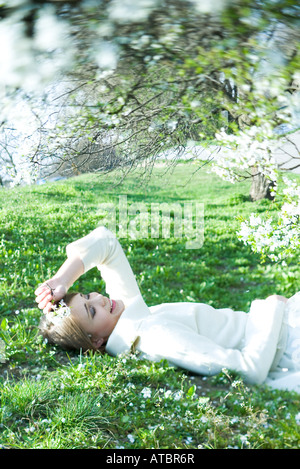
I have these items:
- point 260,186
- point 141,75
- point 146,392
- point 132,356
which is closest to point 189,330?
point 132,356

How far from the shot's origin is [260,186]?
111 inches

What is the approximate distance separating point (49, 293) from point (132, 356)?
54 cm

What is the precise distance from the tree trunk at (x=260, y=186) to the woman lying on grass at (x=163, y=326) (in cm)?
59

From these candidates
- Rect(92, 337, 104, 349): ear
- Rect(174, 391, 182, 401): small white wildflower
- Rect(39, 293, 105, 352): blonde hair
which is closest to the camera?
Rect(174, 391, 182, 401): small white wildflower

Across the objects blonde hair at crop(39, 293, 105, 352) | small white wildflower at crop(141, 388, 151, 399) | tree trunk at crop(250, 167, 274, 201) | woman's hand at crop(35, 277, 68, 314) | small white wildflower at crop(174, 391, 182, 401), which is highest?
tree trunk at crop(250, 167, 274, 201)

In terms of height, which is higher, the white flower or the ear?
the white flower

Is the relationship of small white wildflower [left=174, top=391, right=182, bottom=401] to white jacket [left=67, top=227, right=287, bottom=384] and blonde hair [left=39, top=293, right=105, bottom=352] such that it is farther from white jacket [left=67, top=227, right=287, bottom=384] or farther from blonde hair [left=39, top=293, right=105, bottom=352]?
blonde hair [left=39, top=293, right=105, bottom=352]

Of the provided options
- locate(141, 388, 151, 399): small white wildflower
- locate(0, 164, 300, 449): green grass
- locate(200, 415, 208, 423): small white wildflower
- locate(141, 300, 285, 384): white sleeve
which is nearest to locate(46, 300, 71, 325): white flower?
locate(0, 164, 300, 449): green grass

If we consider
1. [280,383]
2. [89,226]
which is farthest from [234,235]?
[280,383]

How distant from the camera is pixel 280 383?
2.40 metres

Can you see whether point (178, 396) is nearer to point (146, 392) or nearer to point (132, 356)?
point (146, 392)

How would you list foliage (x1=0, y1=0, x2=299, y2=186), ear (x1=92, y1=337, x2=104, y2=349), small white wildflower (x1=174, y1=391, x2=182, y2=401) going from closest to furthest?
foliage (x1=0, y1=0, x2=299, y2=186)
small white wildflower (x1=174, y1=391, x2=182, y2=401)
ear (x1=92, y1=337, x2=104, y2=349)

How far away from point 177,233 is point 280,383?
1.46 meters

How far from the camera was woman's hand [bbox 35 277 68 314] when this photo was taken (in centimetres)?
262
